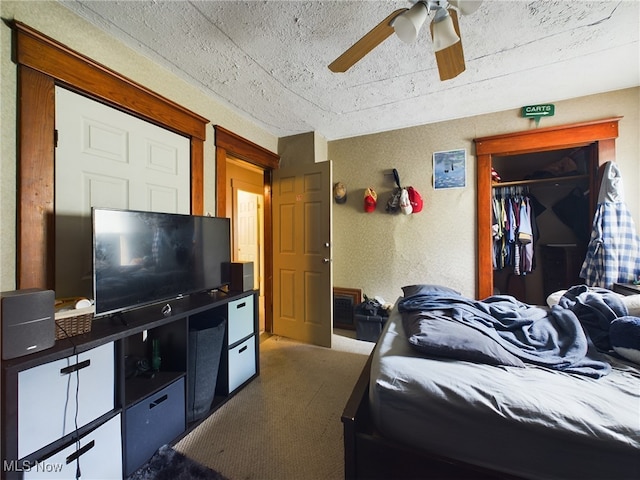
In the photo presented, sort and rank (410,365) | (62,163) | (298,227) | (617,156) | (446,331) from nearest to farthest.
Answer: (410,365), (446,331), (62,163), (617,156), (298,227)

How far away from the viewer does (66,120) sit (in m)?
1.35

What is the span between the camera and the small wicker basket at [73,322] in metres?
1.08

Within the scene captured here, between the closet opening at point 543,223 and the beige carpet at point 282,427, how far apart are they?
2.12 metres

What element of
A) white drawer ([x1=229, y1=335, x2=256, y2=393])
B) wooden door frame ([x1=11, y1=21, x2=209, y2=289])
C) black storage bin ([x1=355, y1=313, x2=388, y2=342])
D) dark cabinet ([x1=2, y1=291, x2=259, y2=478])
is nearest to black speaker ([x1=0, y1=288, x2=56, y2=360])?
dark cabinet ([x1=2, y1=291, x2=259, y2=478])

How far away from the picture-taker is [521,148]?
8.05 ft

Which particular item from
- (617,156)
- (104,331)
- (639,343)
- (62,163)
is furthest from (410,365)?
(617,156)

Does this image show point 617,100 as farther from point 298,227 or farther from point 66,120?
point 66,120

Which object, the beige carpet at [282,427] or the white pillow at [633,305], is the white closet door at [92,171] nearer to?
the beige carpet at [282,427]

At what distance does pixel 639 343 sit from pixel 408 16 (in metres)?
1.66

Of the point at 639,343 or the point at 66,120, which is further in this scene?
the point at 66,120

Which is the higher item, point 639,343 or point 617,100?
point 617,100

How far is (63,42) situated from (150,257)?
1.23 meters

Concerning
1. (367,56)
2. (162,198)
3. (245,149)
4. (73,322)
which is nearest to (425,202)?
(367,56)

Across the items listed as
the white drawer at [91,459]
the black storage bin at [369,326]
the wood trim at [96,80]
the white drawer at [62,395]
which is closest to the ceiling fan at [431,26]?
the wood trim at [96,80]
